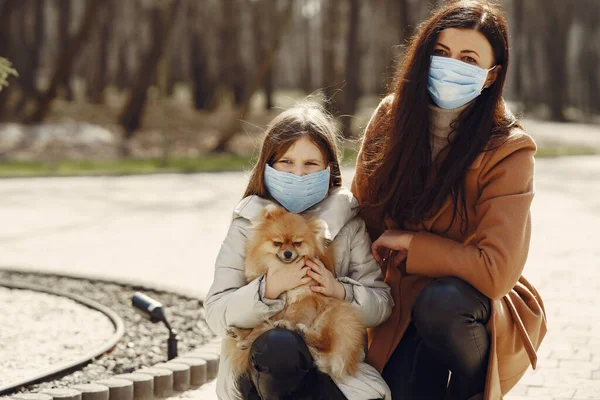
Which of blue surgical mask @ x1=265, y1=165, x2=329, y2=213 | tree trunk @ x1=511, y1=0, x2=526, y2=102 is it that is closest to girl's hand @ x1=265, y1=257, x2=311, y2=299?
blue surgical mask @ x1=265, y1=165, x2=329, y2=213

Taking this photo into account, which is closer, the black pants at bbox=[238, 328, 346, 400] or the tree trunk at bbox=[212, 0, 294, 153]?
the black pants at bbox=[238, 328, 346, 400]

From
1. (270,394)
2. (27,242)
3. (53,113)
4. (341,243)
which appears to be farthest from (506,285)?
(53,113)

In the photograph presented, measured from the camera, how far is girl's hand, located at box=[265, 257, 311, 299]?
3.56 metres

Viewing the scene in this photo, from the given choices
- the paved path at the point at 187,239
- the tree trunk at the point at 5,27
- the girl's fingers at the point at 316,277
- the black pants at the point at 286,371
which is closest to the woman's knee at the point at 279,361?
the black pants at the point at 286,371

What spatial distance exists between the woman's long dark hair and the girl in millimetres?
212

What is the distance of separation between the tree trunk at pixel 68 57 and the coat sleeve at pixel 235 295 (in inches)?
950

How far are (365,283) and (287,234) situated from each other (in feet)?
1.57

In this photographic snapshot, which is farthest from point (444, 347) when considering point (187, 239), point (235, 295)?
point (187, 239)

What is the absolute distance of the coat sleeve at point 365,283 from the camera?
3705mm

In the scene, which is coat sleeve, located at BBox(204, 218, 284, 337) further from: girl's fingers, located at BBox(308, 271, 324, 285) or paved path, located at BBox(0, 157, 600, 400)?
paved path, located at BBox(0, 157, 600, 400)

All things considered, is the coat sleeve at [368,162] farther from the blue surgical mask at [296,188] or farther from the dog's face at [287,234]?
the dog's face at [287,234]

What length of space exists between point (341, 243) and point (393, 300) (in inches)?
14.8

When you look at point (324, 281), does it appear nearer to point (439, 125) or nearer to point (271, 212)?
point (271, 212)

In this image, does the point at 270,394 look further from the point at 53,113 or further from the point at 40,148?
the point at 53,113
